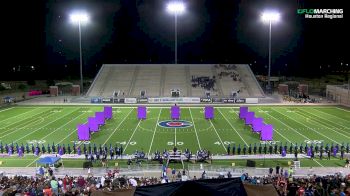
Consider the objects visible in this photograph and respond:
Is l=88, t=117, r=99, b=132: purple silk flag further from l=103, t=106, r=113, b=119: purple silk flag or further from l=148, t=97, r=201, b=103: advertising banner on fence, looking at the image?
l=148, t=97, r=201, b=103: advertising banner on fence

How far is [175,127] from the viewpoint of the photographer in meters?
29.8

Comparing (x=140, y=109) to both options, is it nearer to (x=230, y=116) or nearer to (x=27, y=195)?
(x=230, y=116)

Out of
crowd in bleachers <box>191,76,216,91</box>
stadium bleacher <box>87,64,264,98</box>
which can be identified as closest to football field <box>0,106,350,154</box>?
stadium bleacher <box>87,64,264,98</box>

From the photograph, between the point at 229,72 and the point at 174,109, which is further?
the point at 229,72

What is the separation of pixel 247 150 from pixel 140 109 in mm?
12546

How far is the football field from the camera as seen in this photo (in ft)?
82.5

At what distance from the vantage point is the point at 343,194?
32.6ft

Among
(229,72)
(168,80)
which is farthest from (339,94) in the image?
(168,80)

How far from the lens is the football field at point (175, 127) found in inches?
990

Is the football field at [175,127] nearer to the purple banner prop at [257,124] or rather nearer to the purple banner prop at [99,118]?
the purple banner prop at [257,124]

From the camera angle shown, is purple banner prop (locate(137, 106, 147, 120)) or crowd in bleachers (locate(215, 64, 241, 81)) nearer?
purple banner prop (locate(137, 106, 147, 120))

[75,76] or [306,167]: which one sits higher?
[75,76]

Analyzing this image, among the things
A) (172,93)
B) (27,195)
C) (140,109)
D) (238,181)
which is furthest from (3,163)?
(172,93)

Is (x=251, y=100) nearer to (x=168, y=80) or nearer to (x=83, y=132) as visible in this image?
(x=168, y=80)
